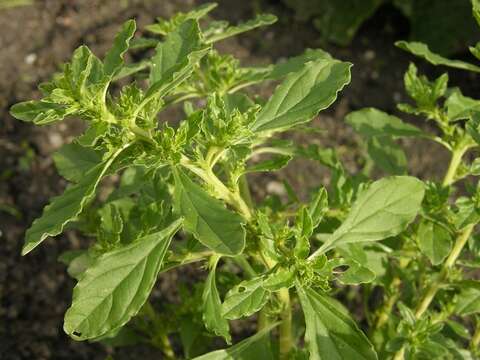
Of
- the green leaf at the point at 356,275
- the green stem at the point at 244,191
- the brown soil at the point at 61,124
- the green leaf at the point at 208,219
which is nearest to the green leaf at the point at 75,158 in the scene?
the green stem at the point at 244,191

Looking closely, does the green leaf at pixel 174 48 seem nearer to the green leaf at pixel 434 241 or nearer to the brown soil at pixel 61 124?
the green leaf at pixel 434 241

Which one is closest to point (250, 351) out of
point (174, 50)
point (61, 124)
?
point (174, 50)

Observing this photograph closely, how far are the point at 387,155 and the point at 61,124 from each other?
7.47 feet

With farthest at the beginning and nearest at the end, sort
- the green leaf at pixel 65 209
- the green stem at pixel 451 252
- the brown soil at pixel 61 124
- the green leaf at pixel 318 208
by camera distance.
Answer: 1. the brown soil at pixel 61 124
2. the green stem at pixel 451 252
3. the green leaf at pixel 318 208
4. the green leaf at pixel 65 209

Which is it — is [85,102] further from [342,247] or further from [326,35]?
[326,35]

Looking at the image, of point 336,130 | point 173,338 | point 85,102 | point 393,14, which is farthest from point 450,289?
point 393,14

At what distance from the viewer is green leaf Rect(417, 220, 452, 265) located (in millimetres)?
1580

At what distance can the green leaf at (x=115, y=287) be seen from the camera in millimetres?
1283

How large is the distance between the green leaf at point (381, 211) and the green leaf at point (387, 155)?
0.48 meters

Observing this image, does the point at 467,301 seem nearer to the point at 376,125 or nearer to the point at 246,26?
the point at 376,125

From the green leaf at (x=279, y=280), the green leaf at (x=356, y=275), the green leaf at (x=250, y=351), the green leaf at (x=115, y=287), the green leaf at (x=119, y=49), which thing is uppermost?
the green leaf at (x=119, y=49)

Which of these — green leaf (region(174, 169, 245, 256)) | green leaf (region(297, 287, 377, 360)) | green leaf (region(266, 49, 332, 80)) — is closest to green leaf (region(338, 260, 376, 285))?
green leaf (region(297, 287, 377, 360))

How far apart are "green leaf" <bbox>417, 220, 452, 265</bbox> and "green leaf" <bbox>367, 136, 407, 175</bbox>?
0.35 metres

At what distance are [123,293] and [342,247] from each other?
21.6 inches
